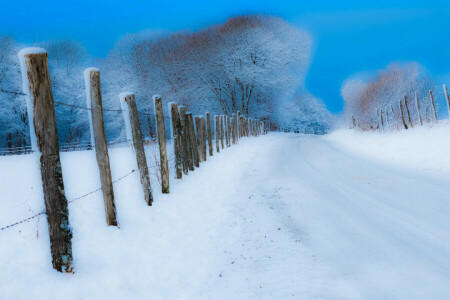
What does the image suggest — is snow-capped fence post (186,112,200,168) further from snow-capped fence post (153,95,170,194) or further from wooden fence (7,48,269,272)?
wooden fence (7,48,269,272)

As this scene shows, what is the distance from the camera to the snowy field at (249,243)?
125 inches

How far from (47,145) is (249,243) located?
9.15 ft

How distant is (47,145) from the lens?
3295 millimetres

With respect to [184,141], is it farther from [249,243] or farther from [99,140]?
[249,243]

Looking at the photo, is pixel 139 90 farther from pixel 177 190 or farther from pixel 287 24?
pixel 177 190

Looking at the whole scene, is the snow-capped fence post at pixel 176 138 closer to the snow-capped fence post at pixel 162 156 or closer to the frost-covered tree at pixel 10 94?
the snow-capped fence post at pixel 162 156

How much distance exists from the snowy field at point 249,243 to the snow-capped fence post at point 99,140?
31 cm

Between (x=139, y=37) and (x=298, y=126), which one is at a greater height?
(x=139, y=37)

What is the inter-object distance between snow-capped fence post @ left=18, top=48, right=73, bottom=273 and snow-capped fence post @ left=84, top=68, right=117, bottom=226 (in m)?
1.19

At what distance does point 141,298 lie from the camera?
316 cm

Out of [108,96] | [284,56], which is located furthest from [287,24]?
[108,96]

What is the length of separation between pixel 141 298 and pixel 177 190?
4.33 metres

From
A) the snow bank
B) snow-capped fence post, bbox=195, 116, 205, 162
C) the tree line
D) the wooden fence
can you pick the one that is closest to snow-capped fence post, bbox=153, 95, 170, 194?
→ the wooden fence

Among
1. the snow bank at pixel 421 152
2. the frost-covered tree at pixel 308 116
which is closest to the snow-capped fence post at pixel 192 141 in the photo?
the snow bank at pixel 421 152
